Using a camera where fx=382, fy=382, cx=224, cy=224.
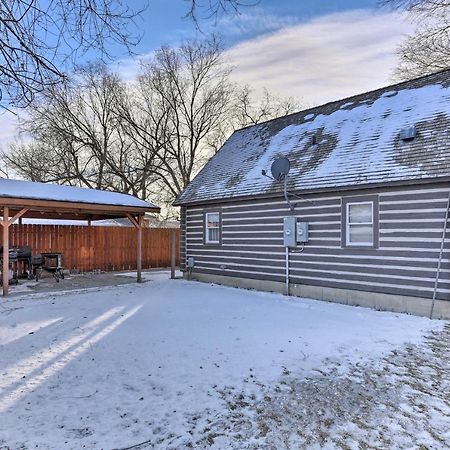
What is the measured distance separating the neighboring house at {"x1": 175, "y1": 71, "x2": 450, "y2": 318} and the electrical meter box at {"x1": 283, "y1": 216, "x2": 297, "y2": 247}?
0.70ft

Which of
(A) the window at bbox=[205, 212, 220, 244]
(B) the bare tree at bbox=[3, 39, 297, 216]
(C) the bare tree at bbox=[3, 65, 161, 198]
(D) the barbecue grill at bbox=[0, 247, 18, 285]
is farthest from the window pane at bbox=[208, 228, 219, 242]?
(C) the bare tree at bbox=[3, 65, 161, 198]

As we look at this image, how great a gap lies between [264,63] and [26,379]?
7255 mm

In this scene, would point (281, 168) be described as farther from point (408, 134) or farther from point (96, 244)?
point (96, 244)

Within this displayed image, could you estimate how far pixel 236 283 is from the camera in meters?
11.7

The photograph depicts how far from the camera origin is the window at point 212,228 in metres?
12.5

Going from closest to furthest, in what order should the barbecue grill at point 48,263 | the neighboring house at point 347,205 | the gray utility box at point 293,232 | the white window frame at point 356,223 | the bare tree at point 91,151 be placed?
1. the neighboring house at point 347,205
2. the white window frame at point 356,223
3. the gray utility box at point 293,232
4. the barbecue grill at point 48,263
5. the bare tree at point 91,151

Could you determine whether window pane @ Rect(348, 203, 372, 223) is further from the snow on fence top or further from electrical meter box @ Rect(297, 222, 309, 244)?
the snow on fence top

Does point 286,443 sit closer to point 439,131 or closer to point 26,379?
point 26,379

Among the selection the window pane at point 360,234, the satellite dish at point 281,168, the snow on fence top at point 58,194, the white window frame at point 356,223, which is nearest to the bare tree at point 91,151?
the snow on fence top at point 58,194

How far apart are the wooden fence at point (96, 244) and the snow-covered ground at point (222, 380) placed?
715cm

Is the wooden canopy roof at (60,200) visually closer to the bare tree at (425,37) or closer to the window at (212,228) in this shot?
the window at (212,228)

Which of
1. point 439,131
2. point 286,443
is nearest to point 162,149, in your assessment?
point 439,131

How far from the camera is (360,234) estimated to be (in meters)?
8.62

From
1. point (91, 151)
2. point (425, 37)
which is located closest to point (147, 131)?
point (91, 151)
